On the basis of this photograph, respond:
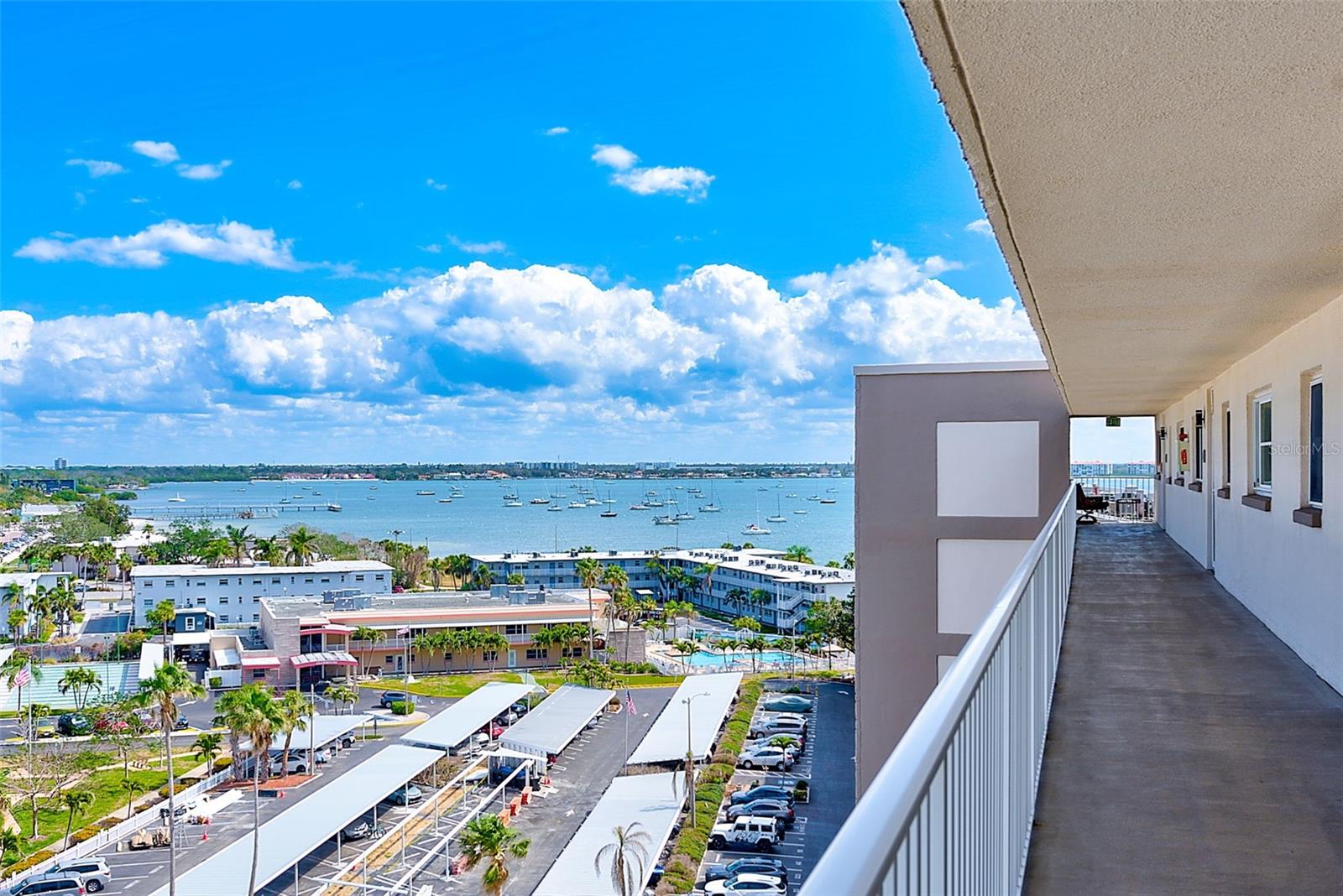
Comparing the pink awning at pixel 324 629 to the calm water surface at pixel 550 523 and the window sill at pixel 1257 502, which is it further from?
the calm water surface at pixel 550 523

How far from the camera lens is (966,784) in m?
1.58

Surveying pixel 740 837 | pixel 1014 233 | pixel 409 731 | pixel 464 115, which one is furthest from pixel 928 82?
pixel 464 115

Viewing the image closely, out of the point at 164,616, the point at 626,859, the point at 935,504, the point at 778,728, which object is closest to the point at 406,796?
the point at 626,859

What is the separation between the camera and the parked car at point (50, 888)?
25625 mm

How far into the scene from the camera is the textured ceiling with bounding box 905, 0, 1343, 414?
5.92ft

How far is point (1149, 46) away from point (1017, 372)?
11.6m

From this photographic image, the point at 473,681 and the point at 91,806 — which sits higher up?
the point at 473,681

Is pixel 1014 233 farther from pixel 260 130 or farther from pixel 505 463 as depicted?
pixel 505 463

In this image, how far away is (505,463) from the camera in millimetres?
182375

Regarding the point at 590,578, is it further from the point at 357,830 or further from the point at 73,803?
the point at 73,803

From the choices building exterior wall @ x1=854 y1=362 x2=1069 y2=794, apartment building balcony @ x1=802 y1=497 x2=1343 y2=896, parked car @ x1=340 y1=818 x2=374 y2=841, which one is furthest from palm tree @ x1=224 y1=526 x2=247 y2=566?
apartment building balcony @ x1=802 y1=497 x2=1343 y2=896

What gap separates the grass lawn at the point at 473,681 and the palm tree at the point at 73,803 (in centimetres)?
1545

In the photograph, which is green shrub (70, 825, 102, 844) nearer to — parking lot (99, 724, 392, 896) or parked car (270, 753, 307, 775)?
parking lot (99, 724, 392, 896)

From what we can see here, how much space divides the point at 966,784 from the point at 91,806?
38352mm
